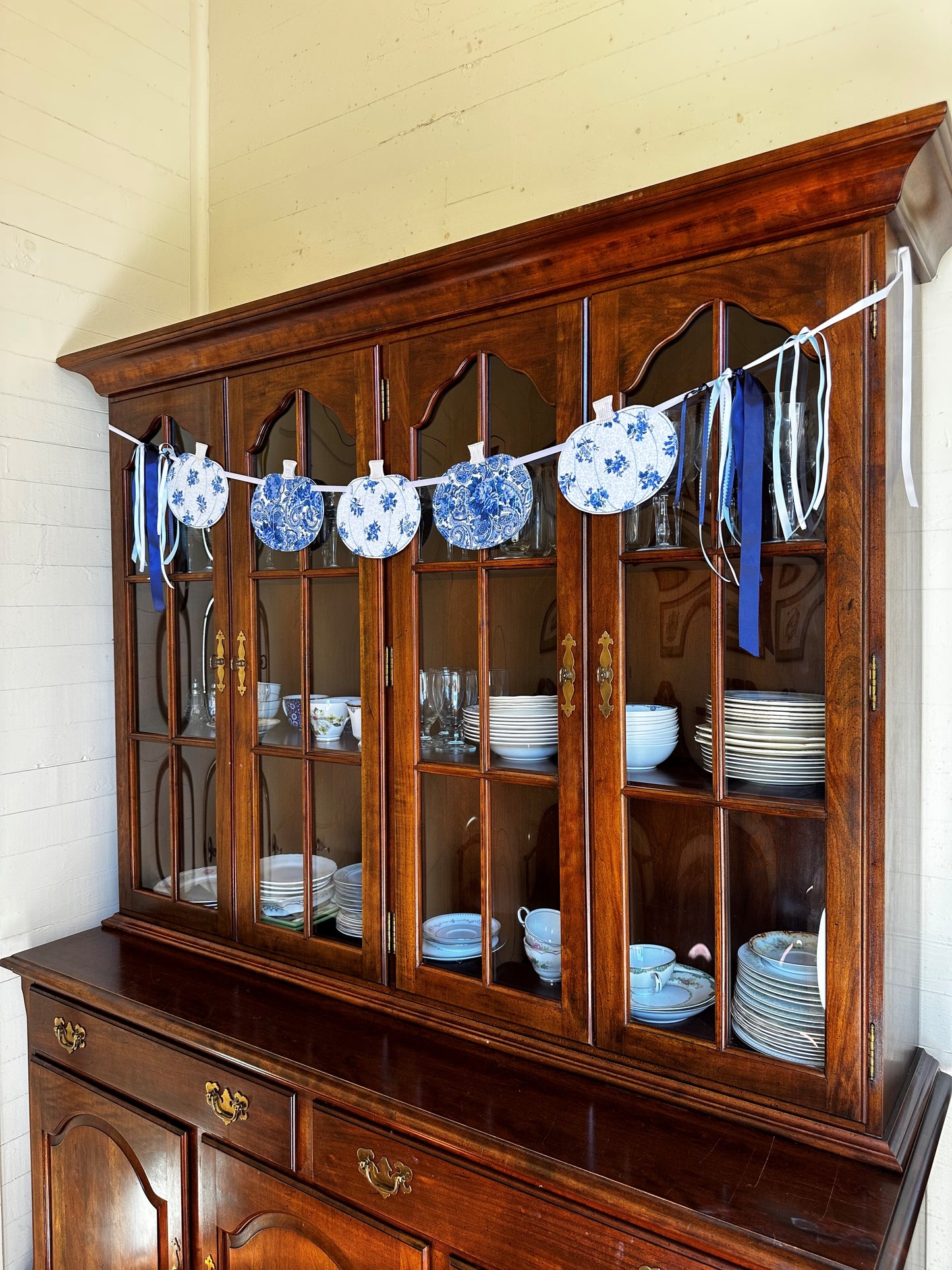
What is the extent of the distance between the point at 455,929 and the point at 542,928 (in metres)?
0.15

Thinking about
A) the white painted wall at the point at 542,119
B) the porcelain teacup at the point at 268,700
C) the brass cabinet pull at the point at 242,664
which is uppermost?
the white painted wall at the point at 542,119

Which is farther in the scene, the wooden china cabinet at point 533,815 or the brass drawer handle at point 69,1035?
the brass drawer handle at point 69,1035

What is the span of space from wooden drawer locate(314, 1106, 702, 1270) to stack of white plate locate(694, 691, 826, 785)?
0.55 m

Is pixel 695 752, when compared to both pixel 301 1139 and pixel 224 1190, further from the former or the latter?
pixel 224 1190

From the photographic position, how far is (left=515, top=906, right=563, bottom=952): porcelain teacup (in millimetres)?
1250

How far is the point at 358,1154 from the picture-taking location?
1.22m

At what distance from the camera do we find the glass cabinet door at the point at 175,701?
164 cm

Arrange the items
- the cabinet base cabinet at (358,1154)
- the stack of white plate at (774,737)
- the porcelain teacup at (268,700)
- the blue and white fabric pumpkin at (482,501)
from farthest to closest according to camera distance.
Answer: the porcelain teacup at (268,700), the blue and white fabric pumpkin at (482,501), the stack of white plate at (774,737), the cabinet base cabinet at (358,1154)

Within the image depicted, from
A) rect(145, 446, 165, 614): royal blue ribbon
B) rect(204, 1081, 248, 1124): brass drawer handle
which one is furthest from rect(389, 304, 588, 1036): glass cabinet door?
rect(145, 446, 165, 614): royal blue ribbon

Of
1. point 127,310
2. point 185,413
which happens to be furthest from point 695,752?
point 127,310

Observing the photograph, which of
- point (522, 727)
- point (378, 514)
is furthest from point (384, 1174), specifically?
point (378, 514)

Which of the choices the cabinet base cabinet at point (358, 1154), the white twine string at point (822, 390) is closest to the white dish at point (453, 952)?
the cabinet base cabinet at point (358, 1154)

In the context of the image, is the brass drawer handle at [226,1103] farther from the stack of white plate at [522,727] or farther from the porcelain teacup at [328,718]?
the stack of white plate at [522,727]

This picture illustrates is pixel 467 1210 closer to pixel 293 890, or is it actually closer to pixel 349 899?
pixel 349 899
